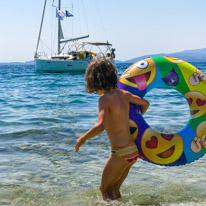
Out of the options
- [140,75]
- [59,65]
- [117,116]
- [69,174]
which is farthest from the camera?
[59,65]

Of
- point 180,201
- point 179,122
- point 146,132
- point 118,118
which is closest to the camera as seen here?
point 118,118

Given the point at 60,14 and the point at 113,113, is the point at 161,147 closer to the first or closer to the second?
the point at 113,113

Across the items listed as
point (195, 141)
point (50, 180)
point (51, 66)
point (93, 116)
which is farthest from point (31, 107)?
point (51, 66)

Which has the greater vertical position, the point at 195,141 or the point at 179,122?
the point at 195,141

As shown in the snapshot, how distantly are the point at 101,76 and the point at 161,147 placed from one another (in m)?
0.75

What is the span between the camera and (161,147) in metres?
2.53

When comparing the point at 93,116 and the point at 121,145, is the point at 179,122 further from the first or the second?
the point at 121,145

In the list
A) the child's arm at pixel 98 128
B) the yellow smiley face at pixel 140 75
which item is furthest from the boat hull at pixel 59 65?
the child's arm at pixel 98 128

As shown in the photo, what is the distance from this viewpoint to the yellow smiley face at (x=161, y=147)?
2.49 m

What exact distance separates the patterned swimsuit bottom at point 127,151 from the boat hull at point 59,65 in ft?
84.5

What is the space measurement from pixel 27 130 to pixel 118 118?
3.48m

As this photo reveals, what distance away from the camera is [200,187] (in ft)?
10.00

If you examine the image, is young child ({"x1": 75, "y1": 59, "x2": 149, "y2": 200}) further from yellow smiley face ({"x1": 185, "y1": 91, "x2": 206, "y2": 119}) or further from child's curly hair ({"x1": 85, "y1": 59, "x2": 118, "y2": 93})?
yellow smiley face ({"x1": 185, "y1": 91, "x2": 206, "y2": 119})

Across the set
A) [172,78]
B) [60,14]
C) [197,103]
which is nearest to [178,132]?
[197,103]
